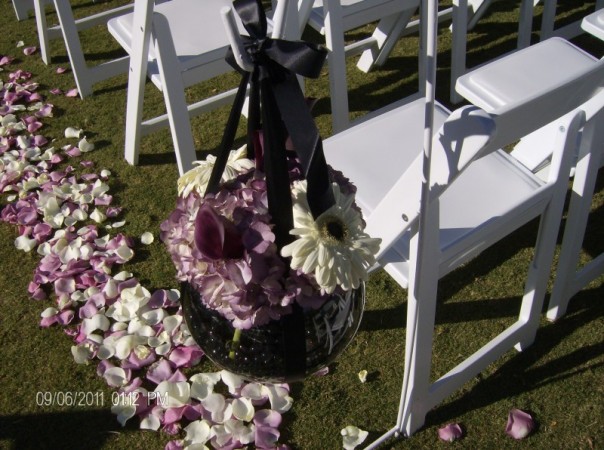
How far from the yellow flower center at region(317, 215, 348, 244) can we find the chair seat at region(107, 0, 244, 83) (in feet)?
5.42

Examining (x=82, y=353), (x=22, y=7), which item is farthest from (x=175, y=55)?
(x=22, y=7)

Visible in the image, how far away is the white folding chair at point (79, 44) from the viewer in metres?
3.12

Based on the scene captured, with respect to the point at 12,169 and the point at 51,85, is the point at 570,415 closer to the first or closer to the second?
the point at 12,169

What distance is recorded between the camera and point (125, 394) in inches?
85.1

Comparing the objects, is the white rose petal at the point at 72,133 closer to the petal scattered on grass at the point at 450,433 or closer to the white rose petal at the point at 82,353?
the white rose petal at the point at 82,353

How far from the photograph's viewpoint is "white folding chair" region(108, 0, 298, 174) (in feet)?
7.91

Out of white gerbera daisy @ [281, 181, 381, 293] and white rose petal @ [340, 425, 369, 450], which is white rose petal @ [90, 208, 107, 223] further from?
white gerbera daisy @ [281, 181, 381, 293]

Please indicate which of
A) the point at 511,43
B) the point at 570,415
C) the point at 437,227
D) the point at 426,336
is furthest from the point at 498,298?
the point at 511,43

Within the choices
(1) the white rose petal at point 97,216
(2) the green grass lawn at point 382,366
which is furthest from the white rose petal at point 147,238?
(1) the white rose petal at point 97,216

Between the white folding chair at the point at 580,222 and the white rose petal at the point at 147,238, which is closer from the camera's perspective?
the white folding chair at the point at 580,222

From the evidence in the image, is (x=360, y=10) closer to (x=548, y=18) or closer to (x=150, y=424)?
(x=548, y=18)

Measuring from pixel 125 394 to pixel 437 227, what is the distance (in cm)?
112

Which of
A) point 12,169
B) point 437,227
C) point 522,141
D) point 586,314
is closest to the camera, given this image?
point 437,227

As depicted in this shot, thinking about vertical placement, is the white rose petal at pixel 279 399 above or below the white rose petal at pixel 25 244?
below
